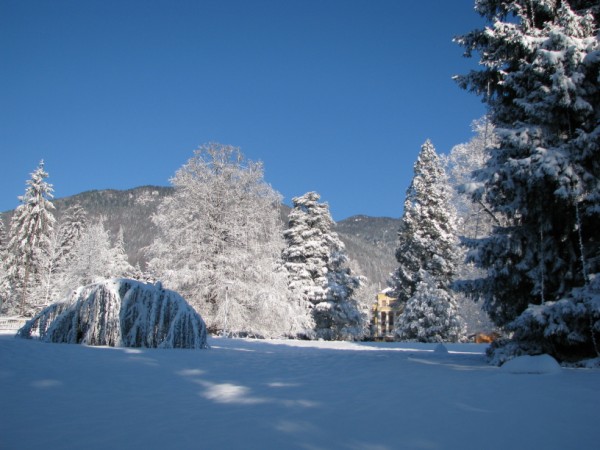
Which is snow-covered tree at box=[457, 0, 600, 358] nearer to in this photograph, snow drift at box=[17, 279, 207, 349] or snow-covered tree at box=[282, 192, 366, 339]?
snow drift at box=[17, 279, 207, 349]

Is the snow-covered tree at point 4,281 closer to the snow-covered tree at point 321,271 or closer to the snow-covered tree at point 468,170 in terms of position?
the snow-covered tree at point 321,271

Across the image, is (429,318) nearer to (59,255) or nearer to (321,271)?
(321,271)

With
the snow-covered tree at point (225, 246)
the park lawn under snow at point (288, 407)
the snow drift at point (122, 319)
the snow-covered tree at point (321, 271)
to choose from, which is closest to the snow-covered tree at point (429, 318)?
the snow-covered tree at point (321, 271)

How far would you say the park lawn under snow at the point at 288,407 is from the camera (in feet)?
9.55

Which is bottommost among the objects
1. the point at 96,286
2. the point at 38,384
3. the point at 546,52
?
the point at 38,384

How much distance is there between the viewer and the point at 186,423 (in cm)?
331

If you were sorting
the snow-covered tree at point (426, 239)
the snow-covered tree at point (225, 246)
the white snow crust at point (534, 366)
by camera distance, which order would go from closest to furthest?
the white snow crust at point (534, 366) < the snow-covered tree at point (225, 246) < the snow-covered tree at point (426, 239)

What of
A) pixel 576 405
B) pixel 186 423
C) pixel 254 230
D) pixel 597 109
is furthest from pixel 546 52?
pixel 254 230

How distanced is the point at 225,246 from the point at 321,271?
7.43 m

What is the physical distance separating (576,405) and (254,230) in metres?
16.5

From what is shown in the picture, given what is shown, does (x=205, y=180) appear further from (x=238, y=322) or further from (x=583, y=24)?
(x=583, y=24)

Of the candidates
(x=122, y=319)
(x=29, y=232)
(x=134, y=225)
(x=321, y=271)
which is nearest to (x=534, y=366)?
(x=122, y=319)

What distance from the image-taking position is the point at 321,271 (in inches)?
995

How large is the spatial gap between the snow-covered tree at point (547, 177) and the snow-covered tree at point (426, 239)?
1595cm
